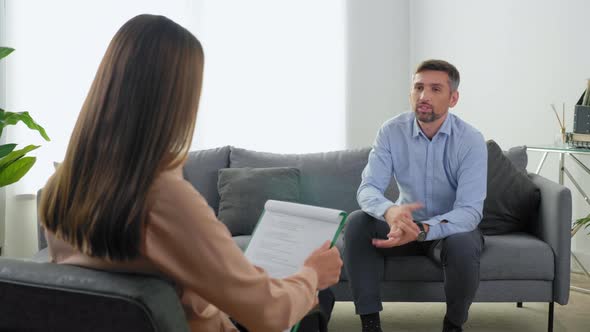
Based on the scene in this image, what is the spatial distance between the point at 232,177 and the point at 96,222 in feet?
8.35

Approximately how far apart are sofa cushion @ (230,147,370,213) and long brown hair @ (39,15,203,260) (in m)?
2.59

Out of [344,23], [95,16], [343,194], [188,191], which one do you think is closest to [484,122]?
[344,23]

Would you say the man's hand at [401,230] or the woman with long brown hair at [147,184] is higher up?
the woman with long brown hair at [147,184]

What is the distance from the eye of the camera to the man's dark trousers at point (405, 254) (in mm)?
2887

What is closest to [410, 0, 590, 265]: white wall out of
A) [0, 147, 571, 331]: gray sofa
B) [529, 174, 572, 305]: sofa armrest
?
[0, 147, 571, 331]: gray sofa

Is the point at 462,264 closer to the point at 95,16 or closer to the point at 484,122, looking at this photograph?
the point at 484,122

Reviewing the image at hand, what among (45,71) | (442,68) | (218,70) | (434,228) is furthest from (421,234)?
(45,71)

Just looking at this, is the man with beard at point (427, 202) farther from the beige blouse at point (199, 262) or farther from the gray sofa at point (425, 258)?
the beige blouse at point (199, 262)

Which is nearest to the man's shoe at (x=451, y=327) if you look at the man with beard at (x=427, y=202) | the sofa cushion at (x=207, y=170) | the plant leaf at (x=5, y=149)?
the man with beard at (x=427, y=202)

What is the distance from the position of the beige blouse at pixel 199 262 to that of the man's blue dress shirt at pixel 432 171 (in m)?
1.92

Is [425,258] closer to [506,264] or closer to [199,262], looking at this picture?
[506,264]

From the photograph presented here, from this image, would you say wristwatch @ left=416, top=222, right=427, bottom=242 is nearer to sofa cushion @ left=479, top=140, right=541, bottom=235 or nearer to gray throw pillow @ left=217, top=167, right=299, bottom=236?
sofa cushion @ left=479, top=140, right=541, bottom=235

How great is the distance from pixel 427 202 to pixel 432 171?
13 centimetres

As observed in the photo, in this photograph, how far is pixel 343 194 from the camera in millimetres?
3674
